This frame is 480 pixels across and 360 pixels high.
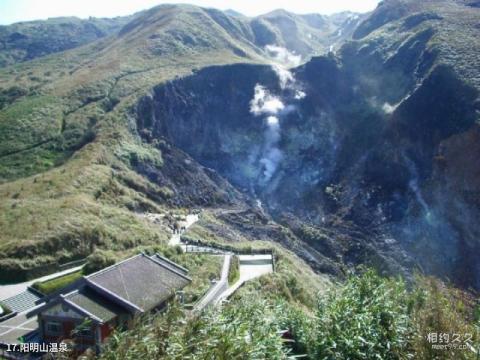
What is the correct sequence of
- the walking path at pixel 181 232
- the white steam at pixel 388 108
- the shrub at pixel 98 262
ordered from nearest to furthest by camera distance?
1. the shrub at pixel 98 262
2. the walking path at pixel 181 232
3. the white steam at pixel 388 108

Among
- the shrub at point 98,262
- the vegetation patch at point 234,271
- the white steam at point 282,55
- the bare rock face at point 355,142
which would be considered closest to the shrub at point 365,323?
the shrub at point 98,262

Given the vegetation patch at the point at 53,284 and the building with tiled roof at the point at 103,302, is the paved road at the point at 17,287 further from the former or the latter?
the building with tiled roof at the point at 103,302

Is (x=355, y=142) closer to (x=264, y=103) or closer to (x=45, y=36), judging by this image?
(x=264, y=103)

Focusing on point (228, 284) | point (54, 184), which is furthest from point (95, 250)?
point (54, 184)

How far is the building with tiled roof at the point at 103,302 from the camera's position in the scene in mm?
19172

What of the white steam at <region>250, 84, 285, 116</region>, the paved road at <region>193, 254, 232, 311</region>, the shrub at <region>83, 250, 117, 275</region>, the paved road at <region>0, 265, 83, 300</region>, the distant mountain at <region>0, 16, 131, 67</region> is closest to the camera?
the paved road at <region>193, 254, 232, 311</region>

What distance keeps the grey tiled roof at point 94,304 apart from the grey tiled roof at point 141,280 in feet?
1.54

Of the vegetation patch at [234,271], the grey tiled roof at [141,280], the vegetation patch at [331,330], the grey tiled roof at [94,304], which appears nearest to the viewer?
the vegetation patch at [331,330]

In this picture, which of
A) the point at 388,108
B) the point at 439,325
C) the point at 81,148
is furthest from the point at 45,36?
the point at 439,325

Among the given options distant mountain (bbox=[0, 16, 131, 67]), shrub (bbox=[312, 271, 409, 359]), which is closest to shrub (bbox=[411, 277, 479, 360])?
shrub (bbox=[312, 271, 409, 359])

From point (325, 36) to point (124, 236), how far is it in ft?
521

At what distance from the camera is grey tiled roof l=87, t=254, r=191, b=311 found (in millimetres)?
21562

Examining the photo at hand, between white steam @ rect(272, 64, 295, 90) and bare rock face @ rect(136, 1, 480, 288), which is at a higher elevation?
white steam @ rect(272, 64, 295, 90)

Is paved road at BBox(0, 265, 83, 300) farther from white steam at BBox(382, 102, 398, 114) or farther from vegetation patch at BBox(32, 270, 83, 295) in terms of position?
white steam at BBox(382, 102, 398, 114)
